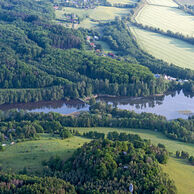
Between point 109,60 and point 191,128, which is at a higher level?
point 109,60

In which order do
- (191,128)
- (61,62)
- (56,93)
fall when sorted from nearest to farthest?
(191,128)
(56,93)
(61,62)

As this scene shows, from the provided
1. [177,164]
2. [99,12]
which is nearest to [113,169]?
[177,164]

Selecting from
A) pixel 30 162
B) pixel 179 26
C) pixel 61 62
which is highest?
pixel 179 26

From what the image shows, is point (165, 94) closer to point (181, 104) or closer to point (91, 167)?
point (181, 104)


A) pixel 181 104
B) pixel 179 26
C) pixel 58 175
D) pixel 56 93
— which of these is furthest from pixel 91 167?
pixel 179 26

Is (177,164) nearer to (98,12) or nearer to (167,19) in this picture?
(167,19)
